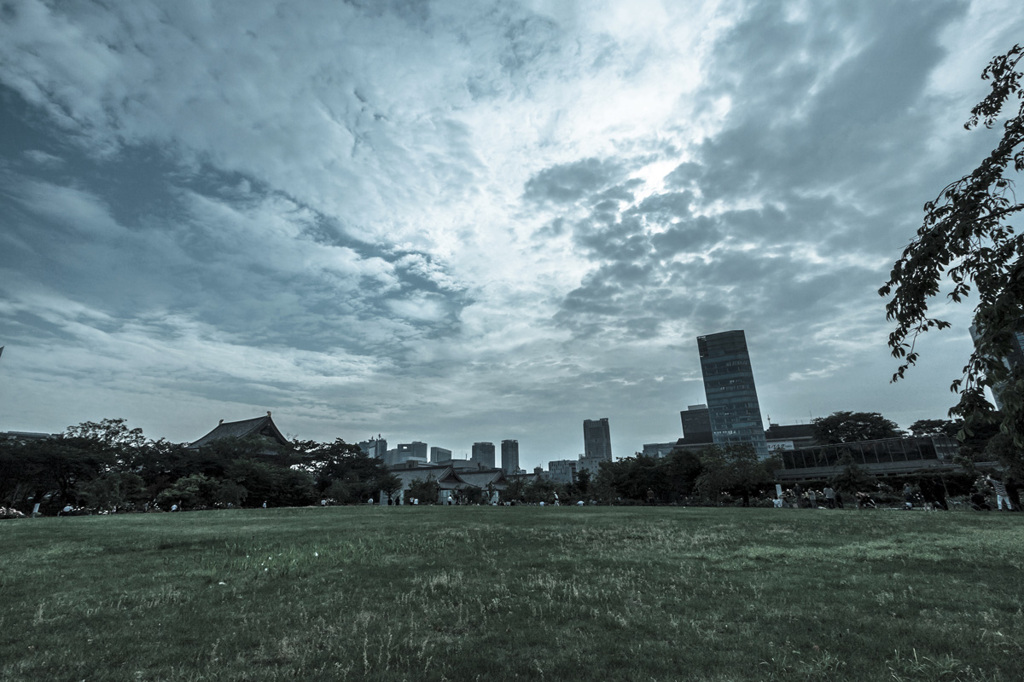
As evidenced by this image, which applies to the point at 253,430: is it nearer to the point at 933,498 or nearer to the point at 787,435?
the point at 933,498

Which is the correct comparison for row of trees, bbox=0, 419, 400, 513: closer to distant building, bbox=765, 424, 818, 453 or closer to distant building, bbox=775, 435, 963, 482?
distant building, bbox=775, 435, 963, 482

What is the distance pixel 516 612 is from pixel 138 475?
5020 centimetres

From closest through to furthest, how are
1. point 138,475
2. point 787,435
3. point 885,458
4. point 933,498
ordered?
point 933,498 < point 138,475 < point 885,458 < point 787,435

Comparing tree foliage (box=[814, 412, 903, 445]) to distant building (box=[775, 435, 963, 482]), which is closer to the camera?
distant building (box=[775, 435, 963, 482])

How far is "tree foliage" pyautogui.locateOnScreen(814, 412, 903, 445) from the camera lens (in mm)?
103250

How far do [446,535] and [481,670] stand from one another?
12428mm

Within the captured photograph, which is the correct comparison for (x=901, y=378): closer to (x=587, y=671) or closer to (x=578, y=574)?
(x=587, y=671)

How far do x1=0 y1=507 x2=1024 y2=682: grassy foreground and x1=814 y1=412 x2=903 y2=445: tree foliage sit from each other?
361ft

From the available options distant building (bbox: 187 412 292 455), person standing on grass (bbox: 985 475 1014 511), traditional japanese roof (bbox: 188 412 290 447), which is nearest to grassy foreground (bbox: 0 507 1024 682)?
person standing on grass (bbox: 985 475 1014 511)

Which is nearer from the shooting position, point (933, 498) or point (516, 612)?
point (516, 612)

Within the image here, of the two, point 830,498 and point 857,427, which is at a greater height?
point 857,427

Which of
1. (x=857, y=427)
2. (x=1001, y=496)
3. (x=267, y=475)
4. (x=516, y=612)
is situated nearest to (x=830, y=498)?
(x=1001, y=496)

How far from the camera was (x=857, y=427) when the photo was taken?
104938 millimetres

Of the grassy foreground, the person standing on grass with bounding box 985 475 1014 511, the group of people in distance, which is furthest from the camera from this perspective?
the group of people in distance
